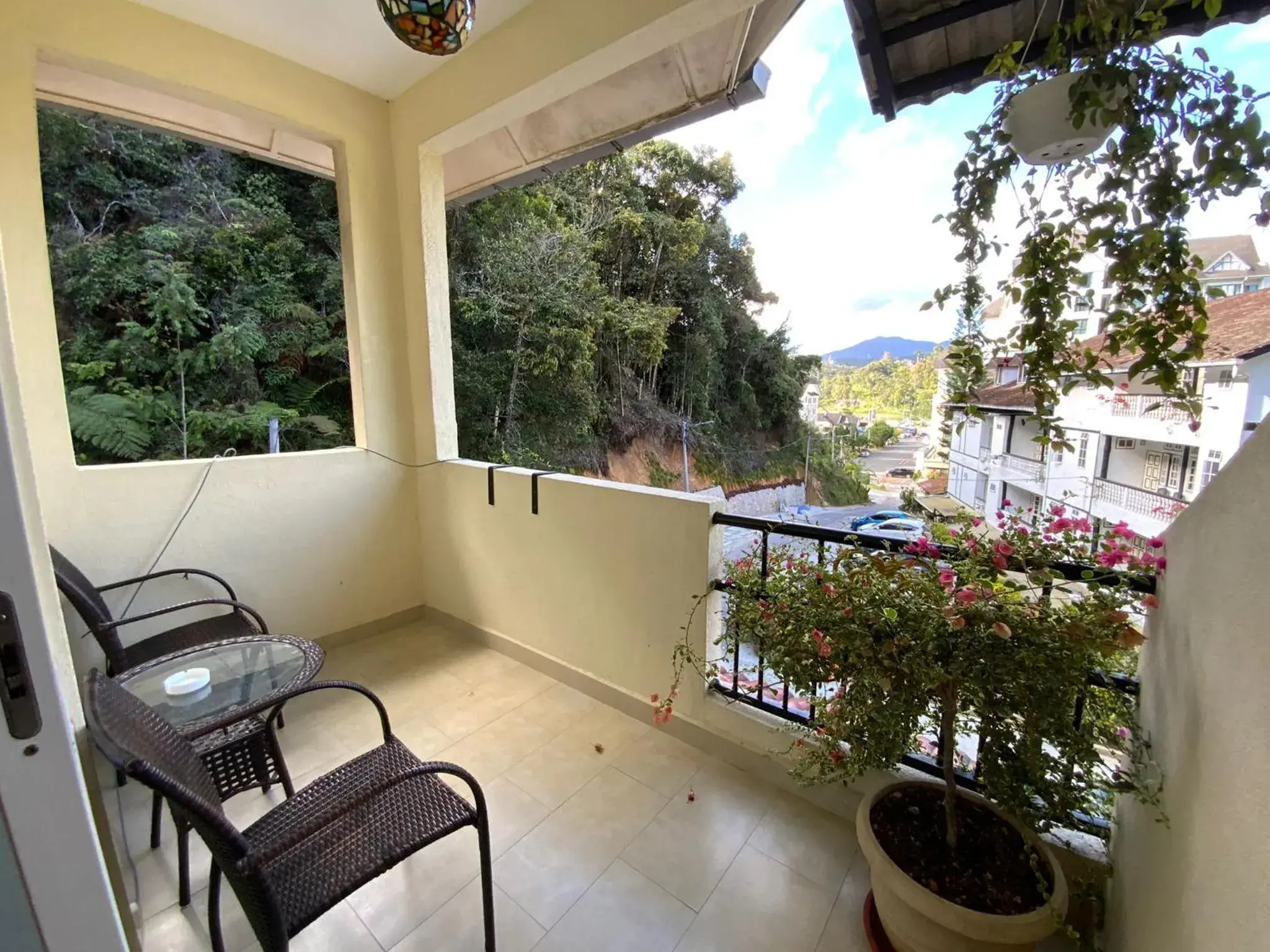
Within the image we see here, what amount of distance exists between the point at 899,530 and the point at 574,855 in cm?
136

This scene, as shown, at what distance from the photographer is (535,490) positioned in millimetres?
2363

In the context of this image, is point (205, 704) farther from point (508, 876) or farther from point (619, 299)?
point (619, 299)

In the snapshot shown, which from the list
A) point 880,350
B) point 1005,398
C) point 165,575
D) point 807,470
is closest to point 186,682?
point 165,575

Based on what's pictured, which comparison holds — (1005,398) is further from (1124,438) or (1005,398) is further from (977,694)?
(977,694)

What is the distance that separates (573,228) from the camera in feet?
24.3

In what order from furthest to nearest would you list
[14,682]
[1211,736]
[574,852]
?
[574,852] → [1211,736] → [14,682]

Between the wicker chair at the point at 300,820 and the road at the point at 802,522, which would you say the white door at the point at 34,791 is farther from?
the road at the point at 802,522

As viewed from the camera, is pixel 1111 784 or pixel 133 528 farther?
pixel 133 528

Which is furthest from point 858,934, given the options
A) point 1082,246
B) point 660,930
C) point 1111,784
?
point 1082,246

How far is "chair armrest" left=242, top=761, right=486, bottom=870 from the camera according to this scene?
35.9 inches

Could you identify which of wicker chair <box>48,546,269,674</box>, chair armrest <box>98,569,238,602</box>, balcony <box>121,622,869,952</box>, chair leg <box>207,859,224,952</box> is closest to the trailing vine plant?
balcony <box>121,622,869,952</box>

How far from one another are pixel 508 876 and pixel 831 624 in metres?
1.17

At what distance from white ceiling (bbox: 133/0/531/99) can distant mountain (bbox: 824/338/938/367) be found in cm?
203

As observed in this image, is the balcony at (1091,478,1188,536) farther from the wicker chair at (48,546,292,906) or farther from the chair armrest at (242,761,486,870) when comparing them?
the wicker chair at (48,546,292,906)
